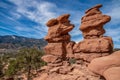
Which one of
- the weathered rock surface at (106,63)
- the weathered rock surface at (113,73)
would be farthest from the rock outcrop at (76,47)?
the weathered rock surface at (113,73)

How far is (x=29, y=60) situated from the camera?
63.6 meters

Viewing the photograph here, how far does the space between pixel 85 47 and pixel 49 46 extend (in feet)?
29.4

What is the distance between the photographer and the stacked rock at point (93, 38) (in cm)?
3108

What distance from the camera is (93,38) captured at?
→ 109ft

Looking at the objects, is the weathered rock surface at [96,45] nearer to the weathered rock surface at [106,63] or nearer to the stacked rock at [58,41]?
the stacked rock at [58,41]

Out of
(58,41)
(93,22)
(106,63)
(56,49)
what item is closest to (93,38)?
(93,22)

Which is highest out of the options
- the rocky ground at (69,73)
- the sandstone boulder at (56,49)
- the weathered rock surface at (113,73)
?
the sandstone boulder at (56,49)

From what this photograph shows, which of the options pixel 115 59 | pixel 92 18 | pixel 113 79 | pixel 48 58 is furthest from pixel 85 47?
pixel 113 79

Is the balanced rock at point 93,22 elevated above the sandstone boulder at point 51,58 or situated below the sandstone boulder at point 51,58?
above

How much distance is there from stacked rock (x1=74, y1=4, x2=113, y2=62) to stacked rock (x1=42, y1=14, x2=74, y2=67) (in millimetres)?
3097

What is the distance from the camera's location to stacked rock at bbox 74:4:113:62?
102 ft

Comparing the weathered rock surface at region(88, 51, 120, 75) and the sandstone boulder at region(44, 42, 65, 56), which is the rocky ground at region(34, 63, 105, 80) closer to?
the sandstone boulder at region(44, 42, 65, 56)

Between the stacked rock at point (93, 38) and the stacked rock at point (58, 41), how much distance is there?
310 centimetres

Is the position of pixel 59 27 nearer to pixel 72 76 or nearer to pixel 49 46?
pixel 49 46
